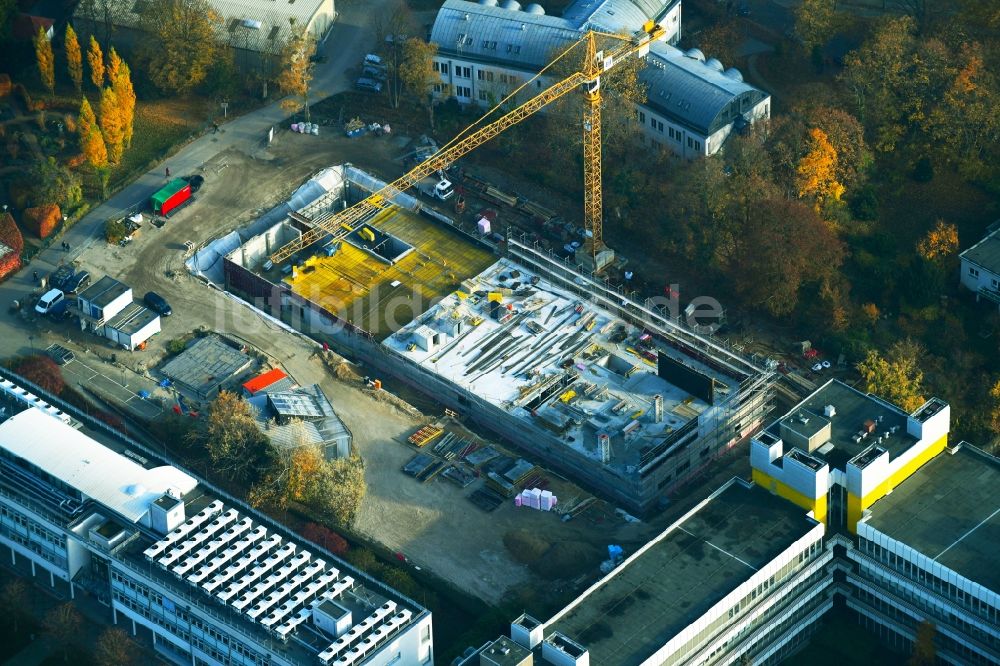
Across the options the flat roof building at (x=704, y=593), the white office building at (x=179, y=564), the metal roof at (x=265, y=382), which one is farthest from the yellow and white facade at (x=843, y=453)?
the metal roof at (x=265, y=382)

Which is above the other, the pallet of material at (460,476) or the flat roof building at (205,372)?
the flat roof building at (205,372)

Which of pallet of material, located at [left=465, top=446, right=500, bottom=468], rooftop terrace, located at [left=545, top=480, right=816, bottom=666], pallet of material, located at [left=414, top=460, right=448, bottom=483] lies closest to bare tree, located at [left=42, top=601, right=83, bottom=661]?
pallet of material, located at [left=414, top=460, right=448, bottom=483]

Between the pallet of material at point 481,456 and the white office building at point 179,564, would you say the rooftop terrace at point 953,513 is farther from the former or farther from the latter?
the white office building at point 179,564

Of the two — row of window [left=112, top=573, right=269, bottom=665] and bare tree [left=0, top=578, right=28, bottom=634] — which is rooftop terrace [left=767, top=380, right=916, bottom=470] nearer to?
row of window [left=112, top=573, right=269, bottom=665]

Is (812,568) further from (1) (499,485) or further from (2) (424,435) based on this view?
(2) (424,435)

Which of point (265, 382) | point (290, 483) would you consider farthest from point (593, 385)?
point (290, 483)

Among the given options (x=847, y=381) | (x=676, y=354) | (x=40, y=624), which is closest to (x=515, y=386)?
(x=676, y=354)
